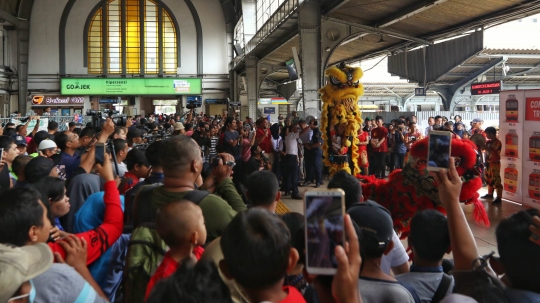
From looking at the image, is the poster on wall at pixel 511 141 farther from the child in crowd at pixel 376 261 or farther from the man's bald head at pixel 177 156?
the man's bald head at pixel 177 156

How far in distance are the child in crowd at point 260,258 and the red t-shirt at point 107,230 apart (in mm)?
1154

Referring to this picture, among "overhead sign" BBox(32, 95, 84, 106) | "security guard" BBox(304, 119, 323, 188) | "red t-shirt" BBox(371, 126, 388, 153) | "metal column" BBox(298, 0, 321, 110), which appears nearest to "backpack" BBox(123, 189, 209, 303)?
"security guard" BBox(304, 119, 323, 188)

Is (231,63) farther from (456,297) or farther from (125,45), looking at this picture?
(456,297)

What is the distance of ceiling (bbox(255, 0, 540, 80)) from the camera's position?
38.4 feet

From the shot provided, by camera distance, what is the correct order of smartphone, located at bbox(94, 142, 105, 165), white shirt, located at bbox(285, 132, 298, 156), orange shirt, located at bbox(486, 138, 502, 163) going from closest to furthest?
smartphone, located at bbox(94, 142, 105, 165) → orange shirt, located at bbox(486, 138, 502, 163) → white shirt, located at bbox(285, 132, 298, 156)

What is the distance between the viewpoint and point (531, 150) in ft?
27.9

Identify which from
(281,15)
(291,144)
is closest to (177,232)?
(291,144)

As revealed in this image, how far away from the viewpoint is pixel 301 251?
2047 millimetres

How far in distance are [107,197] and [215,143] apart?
758cm

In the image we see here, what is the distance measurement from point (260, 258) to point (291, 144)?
8708 millimetres

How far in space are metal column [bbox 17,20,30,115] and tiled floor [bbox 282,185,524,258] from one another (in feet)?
87.4

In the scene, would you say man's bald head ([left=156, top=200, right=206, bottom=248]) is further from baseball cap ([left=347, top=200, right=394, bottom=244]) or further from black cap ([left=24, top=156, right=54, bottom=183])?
black cap ([left=24, top=156, right=54, bottom=183])

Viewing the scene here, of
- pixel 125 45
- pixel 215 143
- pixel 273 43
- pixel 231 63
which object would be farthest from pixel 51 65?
pixel 215 143

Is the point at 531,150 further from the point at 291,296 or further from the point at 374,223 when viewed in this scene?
the point at 291,296
